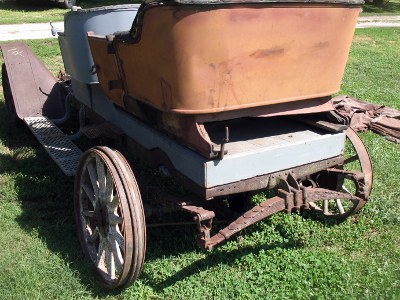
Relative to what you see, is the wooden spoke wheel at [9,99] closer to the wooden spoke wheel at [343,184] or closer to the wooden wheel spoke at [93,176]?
the wooden wheel spoke at [93,176]

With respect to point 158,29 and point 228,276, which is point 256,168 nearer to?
point 228,276

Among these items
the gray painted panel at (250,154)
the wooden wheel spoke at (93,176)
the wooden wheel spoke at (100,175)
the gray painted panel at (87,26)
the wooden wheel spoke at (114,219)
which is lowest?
the wooden wheel spoke at (114,219)

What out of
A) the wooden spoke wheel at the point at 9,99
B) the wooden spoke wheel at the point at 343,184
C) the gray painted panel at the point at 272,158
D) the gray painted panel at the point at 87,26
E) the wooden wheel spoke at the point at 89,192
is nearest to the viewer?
the gray painted panel at the point at 272,158

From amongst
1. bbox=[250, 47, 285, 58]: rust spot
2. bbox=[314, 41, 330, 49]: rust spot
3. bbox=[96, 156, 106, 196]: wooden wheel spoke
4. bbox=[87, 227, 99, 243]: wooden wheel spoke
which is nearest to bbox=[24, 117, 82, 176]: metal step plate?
bbox=[87, 227, 99, 243]: wooden wheel spoke

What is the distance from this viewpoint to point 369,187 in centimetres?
387

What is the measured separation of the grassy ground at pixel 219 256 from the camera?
3309 mm

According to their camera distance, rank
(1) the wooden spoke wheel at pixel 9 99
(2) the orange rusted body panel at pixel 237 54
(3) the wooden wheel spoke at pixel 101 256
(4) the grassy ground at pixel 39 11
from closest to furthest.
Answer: (2) the orange rusted body panel at pixel 237 54
(3) the wooden wheel spoke at pixel 101 256
(1) the wooden spoke wheel at pixel 9 99
(4) the grassy ground at pixel 39 11

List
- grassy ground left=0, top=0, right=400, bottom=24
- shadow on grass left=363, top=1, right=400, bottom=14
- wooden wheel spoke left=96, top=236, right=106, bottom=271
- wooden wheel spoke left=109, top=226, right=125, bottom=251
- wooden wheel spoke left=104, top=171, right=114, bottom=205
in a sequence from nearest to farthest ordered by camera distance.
Result: wooden wheel spoke left=109, top=226, right=125, bottom=251 → wooden wheel spoke left=104, top=171, right=114, bottom=205 → wooden wheel spoke left=96, top=236, right=106, bottom=271 → grassy ground left=0, top=0, right=400, bottom=24 → shadow on grass left=363, top=1, right=400, bottom=14

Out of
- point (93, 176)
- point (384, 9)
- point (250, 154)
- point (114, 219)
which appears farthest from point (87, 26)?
point (384, 9)

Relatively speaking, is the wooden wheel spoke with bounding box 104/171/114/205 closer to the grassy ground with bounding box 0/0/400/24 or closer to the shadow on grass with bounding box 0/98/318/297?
the shadow on grass with bounding box 0/98/318/297

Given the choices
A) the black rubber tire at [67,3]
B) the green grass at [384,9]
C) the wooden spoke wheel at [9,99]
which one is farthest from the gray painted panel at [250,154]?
the green grass at [384,9]

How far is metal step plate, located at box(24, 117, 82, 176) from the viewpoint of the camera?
4.44 m

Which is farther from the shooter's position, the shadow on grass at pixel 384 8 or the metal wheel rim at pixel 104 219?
the shadow on grass at pixel 384 8

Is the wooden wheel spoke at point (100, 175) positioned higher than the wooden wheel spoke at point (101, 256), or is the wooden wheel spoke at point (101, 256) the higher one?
the wooden wheel spoke at point (100, 175)
